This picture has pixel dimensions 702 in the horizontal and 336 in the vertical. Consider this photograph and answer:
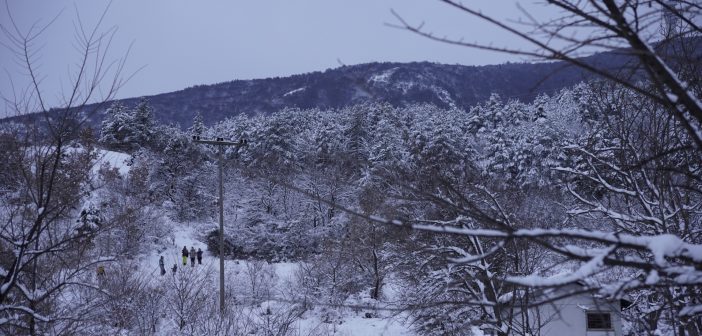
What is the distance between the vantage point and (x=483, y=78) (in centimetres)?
17175

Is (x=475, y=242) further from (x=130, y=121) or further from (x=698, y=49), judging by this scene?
(x=130, y=121)

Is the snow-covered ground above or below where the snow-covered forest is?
below

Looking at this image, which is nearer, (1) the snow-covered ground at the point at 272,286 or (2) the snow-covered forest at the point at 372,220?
(2) the snow-covered forest at the point at 372,220

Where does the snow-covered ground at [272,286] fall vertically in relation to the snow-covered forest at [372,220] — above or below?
below

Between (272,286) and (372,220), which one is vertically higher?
(372,220)

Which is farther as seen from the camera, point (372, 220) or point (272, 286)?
point (272, 286)

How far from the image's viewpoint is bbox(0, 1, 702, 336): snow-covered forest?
188cm

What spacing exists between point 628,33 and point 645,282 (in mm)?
983

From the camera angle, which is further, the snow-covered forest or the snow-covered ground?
the snow-covered ground

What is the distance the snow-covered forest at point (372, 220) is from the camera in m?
1.88

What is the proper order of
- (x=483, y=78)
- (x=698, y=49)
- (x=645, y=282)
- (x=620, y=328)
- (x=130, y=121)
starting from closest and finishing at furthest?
(x=645, y=282), (x=698, y=49), (x=620, y=328), (x=130, y=121), (x=483, y=78)

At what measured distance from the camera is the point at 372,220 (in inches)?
63.9

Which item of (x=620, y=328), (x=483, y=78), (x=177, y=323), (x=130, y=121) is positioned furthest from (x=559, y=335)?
(x=483, y=78)

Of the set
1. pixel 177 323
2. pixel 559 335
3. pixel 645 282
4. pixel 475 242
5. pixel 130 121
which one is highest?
pixel 130 121
